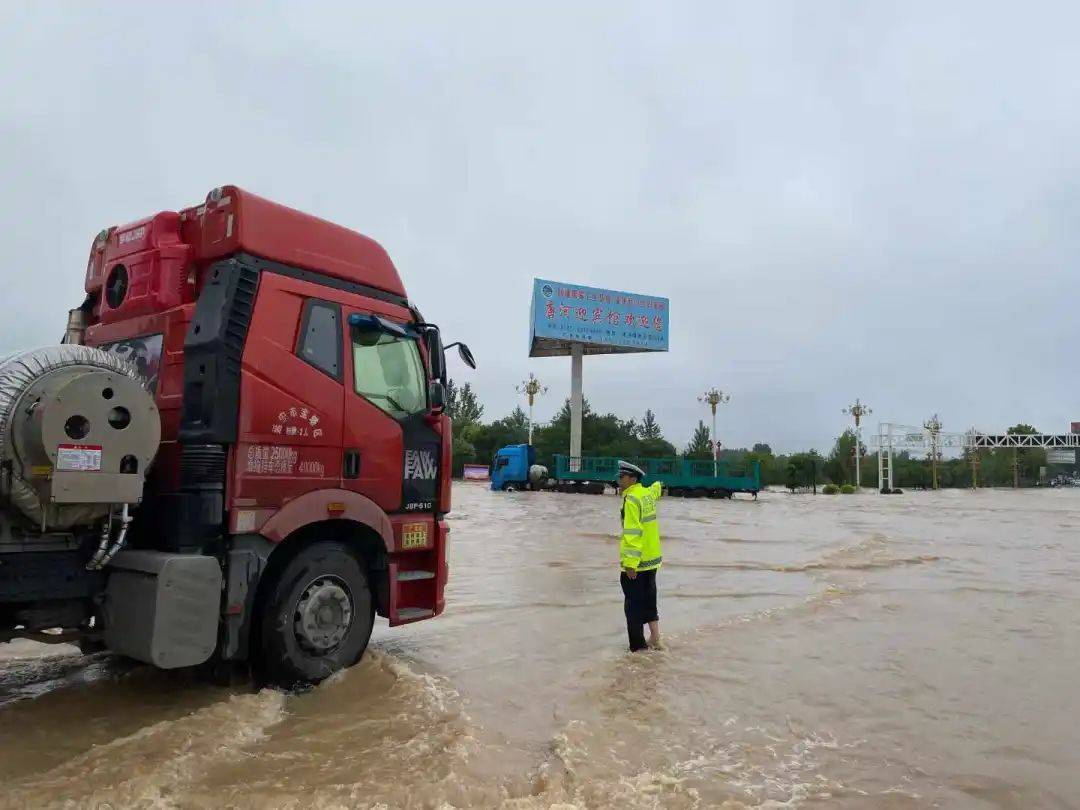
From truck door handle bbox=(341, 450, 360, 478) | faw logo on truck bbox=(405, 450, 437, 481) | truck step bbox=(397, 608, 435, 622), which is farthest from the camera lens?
faw logo on truck bbox=(405, 450, 437, 481)

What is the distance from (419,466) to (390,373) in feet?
2.43

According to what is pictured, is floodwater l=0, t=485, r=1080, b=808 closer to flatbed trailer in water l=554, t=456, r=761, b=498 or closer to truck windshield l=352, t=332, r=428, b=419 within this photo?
truck windshield l=352, t=332, r=428, b=419

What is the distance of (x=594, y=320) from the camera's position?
44844mm

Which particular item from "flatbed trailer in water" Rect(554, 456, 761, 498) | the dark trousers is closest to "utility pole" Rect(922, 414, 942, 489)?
"flatbed trailer in water" Rect(554, 456, 761, 498)

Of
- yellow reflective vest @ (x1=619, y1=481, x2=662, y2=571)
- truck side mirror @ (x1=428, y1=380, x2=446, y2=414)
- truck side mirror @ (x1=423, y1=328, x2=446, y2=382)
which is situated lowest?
yellow reflective vest @ (x1=619, y1=481, x2=662, y2=571)

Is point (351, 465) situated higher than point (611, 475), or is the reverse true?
point (351, 465)


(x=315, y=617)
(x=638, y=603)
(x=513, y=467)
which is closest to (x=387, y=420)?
(x=315, y=617)

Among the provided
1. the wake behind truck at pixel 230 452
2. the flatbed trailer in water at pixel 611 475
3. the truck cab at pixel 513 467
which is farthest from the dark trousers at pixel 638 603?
the truck cab at pixel 513 467

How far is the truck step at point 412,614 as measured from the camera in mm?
5647

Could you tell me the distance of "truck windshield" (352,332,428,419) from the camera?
5.48 metres

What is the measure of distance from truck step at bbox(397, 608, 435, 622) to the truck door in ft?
2.45

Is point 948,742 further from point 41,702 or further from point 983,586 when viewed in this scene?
point 983,586

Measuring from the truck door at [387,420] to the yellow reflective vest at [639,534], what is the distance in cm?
183

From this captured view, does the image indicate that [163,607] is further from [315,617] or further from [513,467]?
[513,467]
